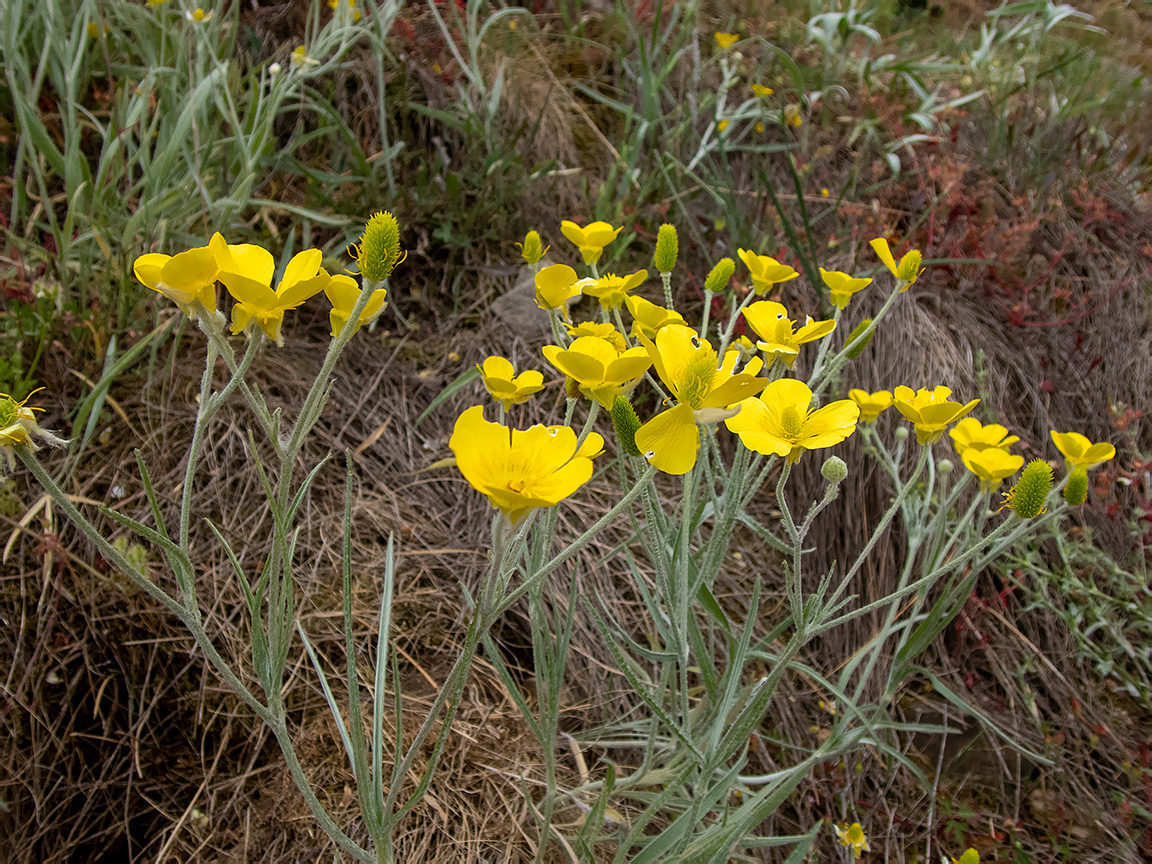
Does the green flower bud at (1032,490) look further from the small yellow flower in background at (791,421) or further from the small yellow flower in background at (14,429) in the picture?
the small yellow flower in background at (14,429)

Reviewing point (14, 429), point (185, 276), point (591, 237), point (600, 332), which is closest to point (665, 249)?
point (591, 237)

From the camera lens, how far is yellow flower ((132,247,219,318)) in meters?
0.58

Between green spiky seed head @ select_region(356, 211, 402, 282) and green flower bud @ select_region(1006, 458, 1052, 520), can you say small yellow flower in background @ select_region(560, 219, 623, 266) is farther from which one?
green flower bud @ select_region(1006, 458, 1052, 520)

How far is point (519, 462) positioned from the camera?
1.93 feet

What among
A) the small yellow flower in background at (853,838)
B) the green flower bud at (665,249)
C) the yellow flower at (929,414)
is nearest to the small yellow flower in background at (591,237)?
the green flower bud at (665,249)

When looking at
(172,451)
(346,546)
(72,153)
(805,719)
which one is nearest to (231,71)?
(72,153)

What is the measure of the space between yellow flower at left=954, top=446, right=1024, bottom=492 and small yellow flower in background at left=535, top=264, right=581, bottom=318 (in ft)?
1.76

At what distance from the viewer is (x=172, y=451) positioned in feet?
4.39

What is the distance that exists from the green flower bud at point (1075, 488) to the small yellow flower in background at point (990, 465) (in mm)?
61

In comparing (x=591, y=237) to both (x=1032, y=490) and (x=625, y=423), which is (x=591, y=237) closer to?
(x=625, y=423)

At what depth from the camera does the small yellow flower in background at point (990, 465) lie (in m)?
0.88

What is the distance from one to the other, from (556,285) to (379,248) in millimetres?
298

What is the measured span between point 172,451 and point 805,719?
1304 mm

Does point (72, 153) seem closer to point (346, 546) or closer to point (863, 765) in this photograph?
point (346, 546)
